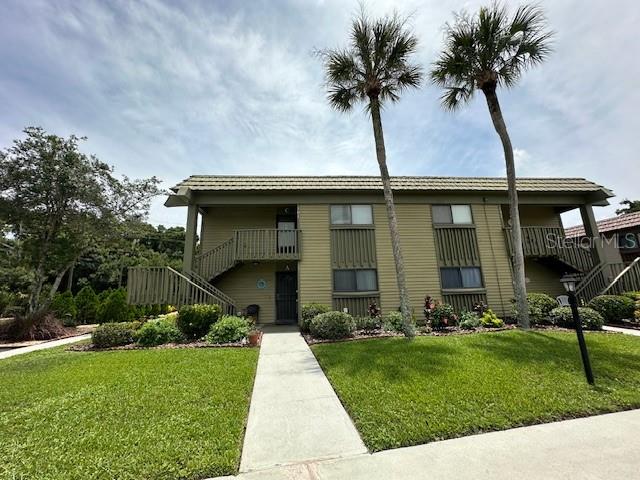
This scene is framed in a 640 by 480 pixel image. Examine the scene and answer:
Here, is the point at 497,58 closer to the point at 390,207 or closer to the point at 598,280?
the point at 390,207

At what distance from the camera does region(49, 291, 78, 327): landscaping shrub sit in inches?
569

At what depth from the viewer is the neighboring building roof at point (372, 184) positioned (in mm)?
12242

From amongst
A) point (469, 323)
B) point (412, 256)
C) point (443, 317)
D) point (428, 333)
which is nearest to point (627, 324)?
point (469, 323)

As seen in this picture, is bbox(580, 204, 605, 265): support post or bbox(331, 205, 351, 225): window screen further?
bbox(580, 204, 605, 265): support post

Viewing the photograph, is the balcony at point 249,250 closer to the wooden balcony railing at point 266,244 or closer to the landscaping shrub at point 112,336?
the wooden balcony railing at point 266,244

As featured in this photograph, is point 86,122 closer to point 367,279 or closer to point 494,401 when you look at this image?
point 367,279

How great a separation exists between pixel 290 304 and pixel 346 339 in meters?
Result: 5.15

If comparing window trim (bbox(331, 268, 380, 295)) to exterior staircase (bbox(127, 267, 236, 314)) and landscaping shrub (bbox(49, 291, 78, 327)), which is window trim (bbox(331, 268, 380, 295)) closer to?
exterior staircase (bbox(127, 267, 236, 314))

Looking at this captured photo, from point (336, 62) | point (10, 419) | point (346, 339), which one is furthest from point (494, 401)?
point (336, 62)

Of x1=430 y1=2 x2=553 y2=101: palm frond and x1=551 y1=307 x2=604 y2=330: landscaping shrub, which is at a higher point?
x1=430 y1=2 x2=553 y2=101: palm frond

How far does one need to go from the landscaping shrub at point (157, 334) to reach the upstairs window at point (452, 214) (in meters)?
11.6

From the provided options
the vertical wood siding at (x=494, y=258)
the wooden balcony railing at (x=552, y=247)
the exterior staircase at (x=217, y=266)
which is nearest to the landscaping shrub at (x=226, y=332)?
the exterior staircase at (x=217, y=266)

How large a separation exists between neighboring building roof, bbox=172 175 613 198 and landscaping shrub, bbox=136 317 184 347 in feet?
18.5

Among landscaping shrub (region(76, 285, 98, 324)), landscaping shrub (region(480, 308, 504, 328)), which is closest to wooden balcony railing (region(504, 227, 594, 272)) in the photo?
landscaping shrub (region(480, 308, 504, 328))
